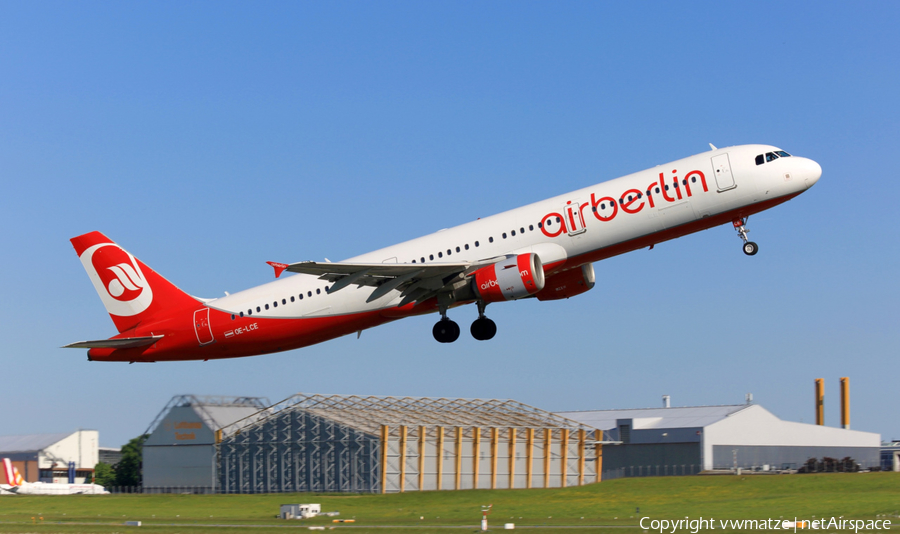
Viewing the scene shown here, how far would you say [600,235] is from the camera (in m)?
36.6

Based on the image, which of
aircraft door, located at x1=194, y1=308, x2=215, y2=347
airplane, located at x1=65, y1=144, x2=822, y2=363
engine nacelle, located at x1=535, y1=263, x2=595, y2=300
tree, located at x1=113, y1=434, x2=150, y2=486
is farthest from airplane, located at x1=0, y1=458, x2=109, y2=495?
engine nacelle, located at x1=535, y1=263, x2=595, y2=300

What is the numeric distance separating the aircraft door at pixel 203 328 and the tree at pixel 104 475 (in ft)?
283

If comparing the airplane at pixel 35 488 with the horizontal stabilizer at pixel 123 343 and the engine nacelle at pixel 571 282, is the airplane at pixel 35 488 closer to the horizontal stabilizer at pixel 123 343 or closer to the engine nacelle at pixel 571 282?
the horizontal stabilizer at pixel 123 343

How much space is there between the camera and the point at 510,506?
64.1 meters

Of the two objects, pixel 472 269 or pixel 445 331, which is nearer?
pixel 472 269

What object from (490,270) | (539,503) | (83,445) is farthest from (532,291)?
(83,445)

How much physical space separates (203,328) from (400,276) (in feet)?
34.8

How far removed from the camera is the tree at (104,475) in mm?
120875

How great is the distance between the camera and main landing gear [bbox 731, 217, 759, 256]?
1462 inches

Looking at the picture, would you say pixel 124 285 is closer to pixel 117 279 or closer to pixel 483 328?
pixel 117 279

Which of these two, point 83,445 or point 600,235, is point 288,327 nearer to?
point 600,235

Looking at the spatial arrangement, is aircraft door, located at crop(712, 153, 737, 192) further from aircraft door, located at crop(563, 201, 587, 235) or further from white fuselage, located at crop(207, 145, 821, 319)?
aircraft door, located at crop(563, 201, 587, 235)

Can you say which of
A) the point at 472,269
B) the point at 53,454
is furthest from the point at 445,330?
the point at 53,454

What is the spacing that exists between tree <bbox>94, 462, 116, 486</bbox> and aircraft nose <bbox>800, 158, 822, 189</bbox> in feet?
344
